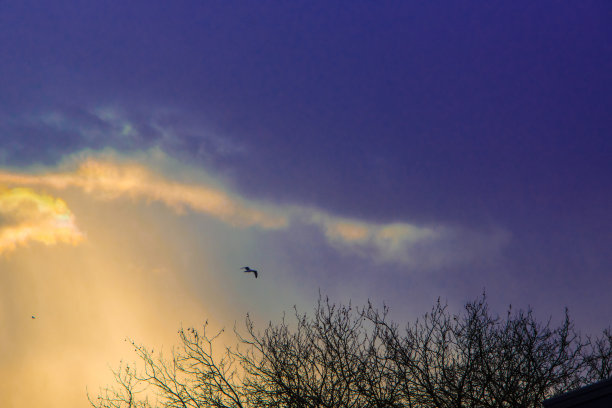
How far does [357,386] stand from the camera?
2050 centimetres

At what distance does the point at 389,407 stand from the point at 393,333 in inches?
102

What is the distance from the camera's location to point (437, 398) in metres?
19.6

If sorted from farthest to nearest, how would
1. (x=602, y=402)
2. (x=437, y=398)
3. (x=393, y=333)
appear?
(x=393, y=333), (x=437, y=398), (x=602, y=402)

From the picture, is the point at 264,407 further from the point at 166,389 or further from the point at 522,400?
the point at 522,400

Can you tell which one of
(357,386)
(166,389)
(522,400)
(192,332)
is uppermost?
(192,332)

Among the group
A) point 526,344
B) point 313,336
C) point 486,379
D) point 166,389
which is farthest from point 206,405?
point 526,344

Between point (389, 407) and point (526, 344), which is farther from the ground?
point (526, 344)

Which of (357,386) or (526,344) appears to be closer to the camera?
(357,386)

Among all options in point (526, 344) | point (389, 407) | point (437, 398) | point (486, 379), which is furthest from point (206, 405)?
point (526, 344)

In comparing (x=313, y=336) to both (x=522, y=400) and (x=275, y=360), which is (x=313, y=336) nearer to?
(x=275, y=360)

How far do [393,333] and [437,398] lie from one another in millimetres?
2658

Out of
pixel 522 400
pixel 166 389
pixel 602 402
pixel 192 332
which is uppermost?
pixel 192 332

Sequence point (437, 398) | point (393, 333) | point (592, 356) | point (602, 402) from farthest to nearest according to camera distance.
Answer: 1. point (592, 356)
2. point (393, 333)
3. point (437, 398)
4. point (602, 402)

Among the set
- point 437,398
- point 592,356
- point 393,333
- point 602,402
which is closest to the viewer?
point 602,402
